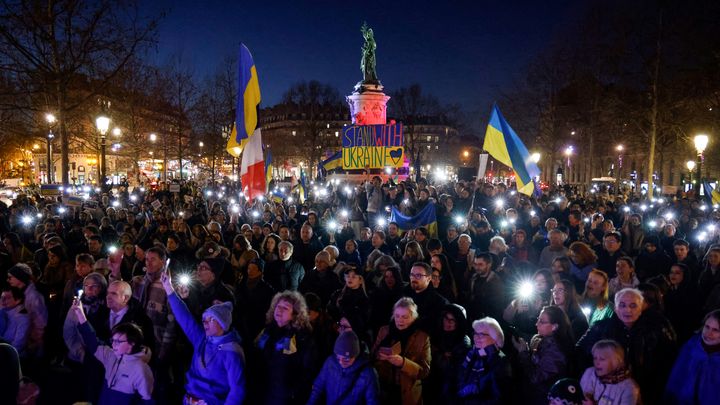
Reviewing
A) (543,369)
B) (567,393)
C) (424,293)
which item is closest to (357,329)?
(424,293)

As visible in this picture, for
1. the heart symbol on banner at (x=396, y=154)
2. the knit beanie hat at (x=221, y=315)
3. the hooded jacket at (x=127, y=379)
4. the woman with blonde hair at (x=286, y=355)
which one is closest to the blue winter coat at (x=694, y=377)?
the woman with blonde hair at (x=286, y=355)

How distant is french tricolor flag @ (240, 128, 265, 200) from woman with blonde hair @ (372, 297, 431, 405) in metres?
5.72

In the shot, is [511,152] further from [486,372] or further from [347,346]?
[347,346]

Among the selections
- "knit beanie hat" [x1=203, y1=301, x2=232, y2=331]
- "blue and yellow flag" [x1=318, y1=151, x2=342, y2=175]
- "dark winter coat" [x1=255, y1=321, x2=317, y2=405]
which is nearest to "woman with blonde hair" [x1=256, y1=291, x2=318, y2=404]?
"dark winter coat" [x1=255, y1=321, x2=317, y2=405]

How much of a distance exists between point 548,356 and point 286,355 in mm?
2203

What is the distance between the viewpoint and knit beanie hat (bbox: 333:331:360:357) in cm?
406

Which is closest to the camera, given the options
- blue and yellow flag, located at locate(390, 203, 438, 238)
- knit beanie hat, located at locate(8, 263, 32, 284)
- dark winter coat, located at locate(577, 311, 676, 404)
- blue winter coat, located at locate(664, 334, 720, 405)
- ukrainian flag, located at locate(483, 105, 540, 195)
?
blue winter coat, located at locate(664, 334, 720, 405)

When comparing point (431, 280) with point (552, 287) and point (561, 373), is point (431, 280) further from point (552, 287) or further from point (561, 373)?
point (561, 373)

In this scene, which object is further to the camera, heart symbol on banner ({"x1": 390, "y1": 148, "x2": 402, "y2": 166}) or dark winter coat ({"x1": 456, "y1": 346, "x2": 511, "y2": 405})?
heart symbol on banner ({"x1": 390, "y1": 148, "x2": 402, "y2": 166})

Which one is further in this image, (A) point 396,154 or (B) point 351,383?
(A) point 396,154

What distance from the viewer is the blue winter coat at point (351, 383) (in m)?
4.11

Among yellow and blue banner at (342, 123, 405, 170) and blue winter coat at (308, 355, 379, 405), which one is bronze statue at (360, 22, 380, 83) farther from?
blue winter coat at (308, 355, 379, 405)

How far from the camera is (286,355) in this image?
4.43 metres

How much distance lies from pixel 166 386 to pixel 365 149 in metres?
19.4
